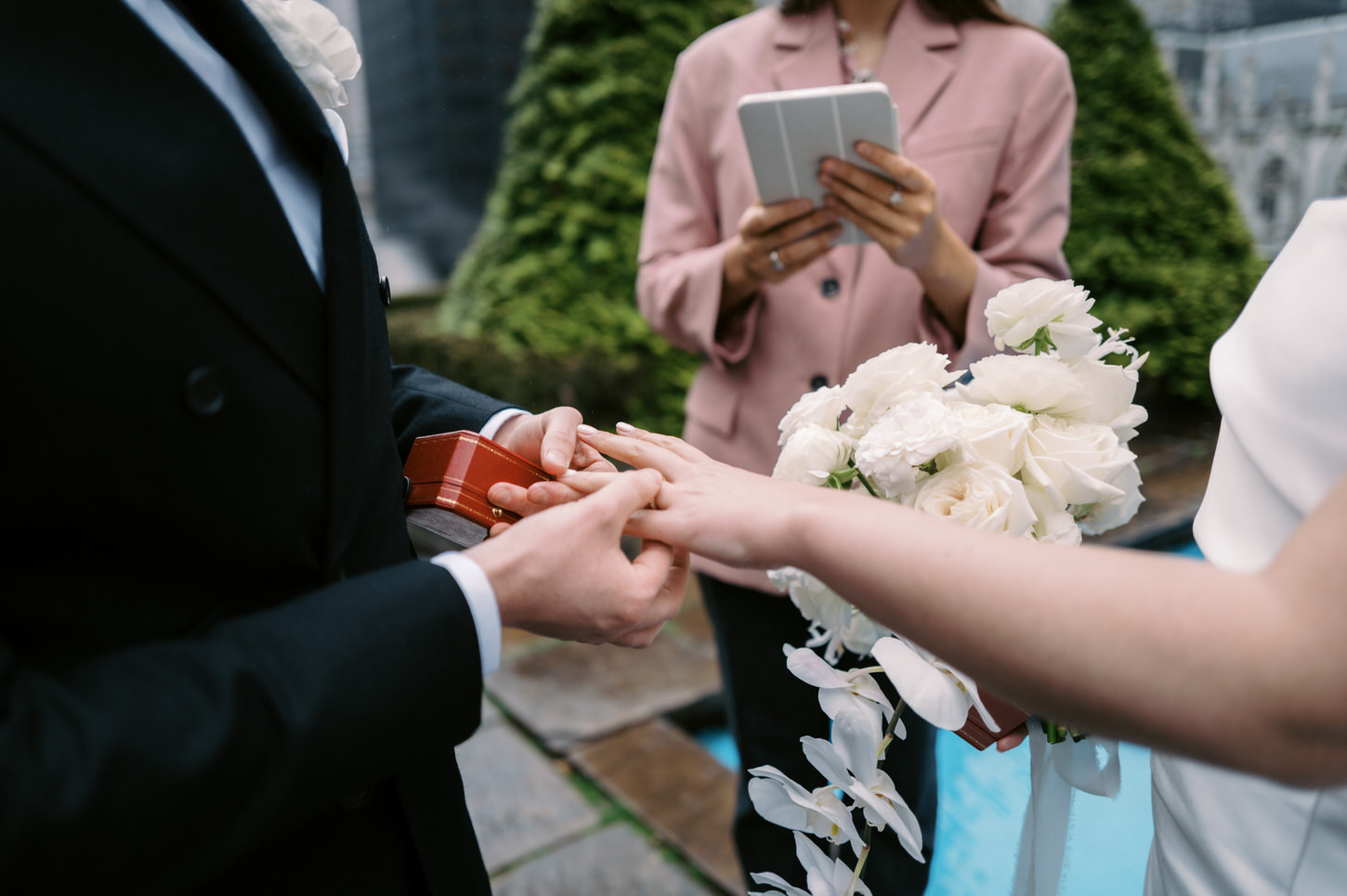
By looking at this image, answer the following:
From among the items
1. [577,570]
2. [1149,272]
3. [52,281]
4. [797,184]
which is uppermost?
[52,281]

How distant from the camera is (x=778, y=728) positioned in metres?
1.91

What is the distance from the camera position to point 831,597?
111 cm

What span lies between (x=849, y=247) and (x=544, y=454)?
3.35 ft

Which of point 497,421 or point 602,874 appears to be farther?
point 602,874

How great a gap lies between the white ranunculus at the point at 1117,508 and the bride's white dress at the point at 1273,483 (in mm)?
77

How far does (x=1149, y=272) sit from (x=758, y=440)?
4356mm

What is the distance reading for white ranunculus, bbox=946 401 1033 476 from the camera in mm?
1009

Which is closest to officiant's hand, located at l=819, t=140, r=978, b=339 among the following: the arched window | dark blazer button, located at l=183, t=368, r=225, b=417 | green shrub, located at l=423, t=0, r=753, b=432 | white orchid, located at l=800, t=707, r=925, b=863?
white orchid, located at l=800, t=707, r=925, b=863

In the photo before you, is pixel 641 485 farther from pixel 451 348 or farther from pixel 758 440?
pixel 451 348

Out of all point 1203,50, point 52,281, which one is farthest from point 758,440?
point 1203,50

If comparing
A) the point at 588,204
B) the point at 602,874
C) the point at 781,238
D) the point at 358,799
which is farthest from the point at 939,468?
the point at 588,204

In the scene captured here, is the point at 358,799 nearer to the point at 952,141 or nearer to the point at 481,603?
the point at 481,603

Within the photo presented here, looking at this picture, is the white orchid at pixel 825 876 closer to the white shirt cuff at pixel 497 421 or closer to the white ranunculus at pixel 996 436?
the white ranunculus at pixel 996 436

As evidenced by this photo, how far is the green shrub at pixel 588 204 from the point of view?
4961mm
